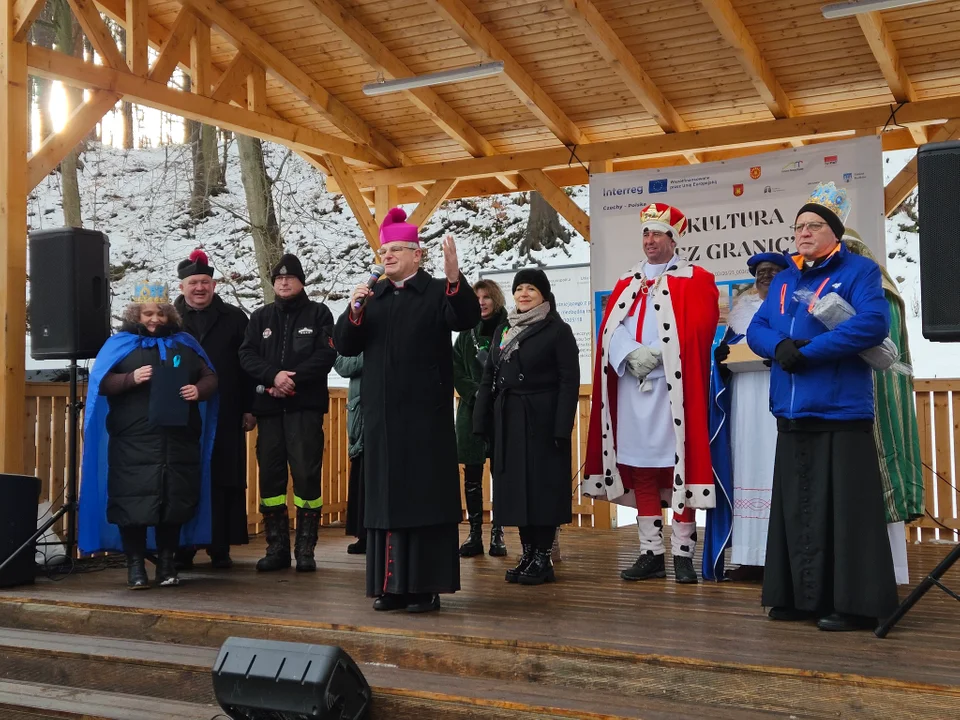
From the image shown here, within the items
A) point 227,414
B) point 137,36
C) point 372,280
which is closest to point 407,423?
point 372,280

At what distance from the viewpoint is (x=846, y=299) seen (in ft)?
12.3

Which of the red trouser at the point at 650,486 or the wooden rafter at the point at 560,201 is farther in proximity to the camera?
the wooden rafter at the point at 560,201

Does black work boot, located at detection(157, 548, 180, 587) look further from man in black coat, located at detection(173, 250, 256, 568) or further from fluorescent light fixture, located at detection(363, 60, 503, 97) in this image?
fluorescent light fixture, located at detection(363, 60, 503, 97)

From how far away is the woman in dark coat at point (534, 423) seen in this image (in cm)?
494

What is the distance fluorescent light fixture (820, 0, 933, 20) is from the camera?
614cm

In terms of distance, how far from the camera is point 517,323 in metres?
5.16

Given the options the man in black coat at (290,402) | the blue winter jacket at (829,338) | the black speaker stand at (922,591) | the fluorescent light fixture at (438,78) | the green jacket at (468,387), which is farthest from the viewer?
the fluorescent light fixture at (438,78)

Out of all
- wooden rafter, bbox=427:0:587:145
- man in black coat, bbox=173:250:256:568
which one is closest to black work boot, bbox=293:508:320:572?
man in black coat, bbox=173:250:256:568

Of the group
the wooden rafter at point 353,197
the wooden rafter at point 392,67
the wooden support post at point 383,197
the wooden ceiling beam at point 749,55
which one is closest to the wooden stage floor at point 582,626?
the wooden ceiling beam at point 749,55

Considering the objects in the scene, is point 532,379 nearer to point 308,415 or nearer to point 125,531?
point 308,415

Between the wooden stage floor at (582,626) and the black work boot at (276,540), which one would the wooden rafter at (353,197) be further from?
the wooden stage floor at (582,626)

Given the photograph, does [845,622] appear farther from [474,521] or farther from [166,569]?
[166,569]

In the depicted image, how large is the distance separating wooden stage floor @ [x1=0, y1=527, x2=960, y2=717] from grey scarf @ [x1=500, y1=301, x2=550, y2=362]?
3.84 feet

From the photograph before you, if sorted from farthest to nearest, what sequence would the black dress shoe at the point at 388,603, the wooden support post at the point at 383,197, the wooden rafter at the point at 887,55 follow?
the wooden support post at the point at 383,197 < the wooden rafter at the point at 887,55 < the black dress shoe at the point at 388,603
